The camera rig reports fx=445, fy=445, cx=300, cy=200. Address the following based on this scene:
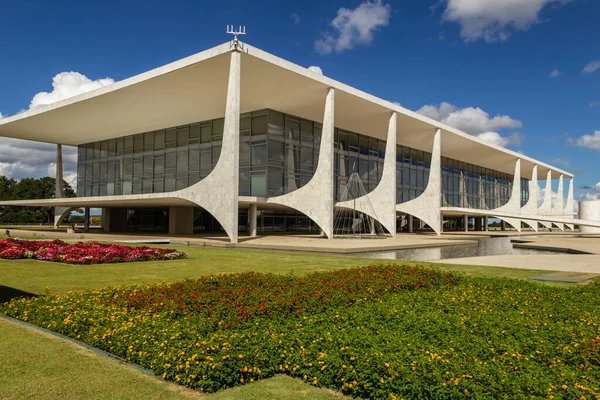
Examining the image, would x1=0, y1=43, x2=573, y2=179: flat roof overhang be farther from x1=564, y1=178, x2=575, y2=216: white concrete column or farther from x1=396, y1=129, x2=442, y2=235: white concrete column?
x1=564, y1=178, x2=575, y2=216: white concrete column

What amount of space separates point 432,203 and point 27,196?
264ft

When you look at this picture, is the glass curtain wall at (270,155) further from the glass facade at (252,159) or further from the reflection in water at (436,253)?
the reflection in water at (436,253)

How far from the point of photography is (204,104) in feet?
115

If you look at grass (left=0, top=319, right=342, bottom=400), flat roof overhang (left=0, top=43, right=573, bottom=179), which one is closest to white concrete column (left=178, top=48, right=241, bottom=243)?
flat roof overhang (left=0, top=43, right=573, bottom=179)

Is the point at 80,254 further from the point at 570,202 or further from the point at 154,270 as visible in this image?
the point at 570,202

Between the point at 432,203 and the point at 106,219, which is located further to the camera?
the point at 106,219

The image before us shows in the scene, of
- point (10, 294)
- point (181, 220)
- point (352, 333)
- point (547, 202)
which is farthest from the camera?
point (547, 202)

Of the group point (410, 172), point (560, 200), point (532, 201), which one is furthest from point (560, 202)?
point (410, 172)

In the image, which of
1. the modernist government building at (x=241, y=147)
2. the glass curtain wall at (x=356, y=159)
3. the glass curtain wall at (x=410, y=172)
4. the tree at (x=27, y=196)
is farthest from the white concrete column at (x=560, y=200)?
the tree at (x=27, y=196)

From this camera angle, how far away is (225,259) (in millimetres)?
17938

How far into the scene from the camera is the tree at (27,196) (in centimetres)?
7750

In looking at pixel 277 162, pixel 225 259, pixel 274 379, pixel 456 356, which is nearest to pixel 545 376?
pixel 456 356

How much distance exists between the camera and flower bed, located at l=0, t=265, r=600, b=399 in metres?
4.57

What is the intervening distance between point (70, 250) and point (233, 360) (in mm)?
14631
